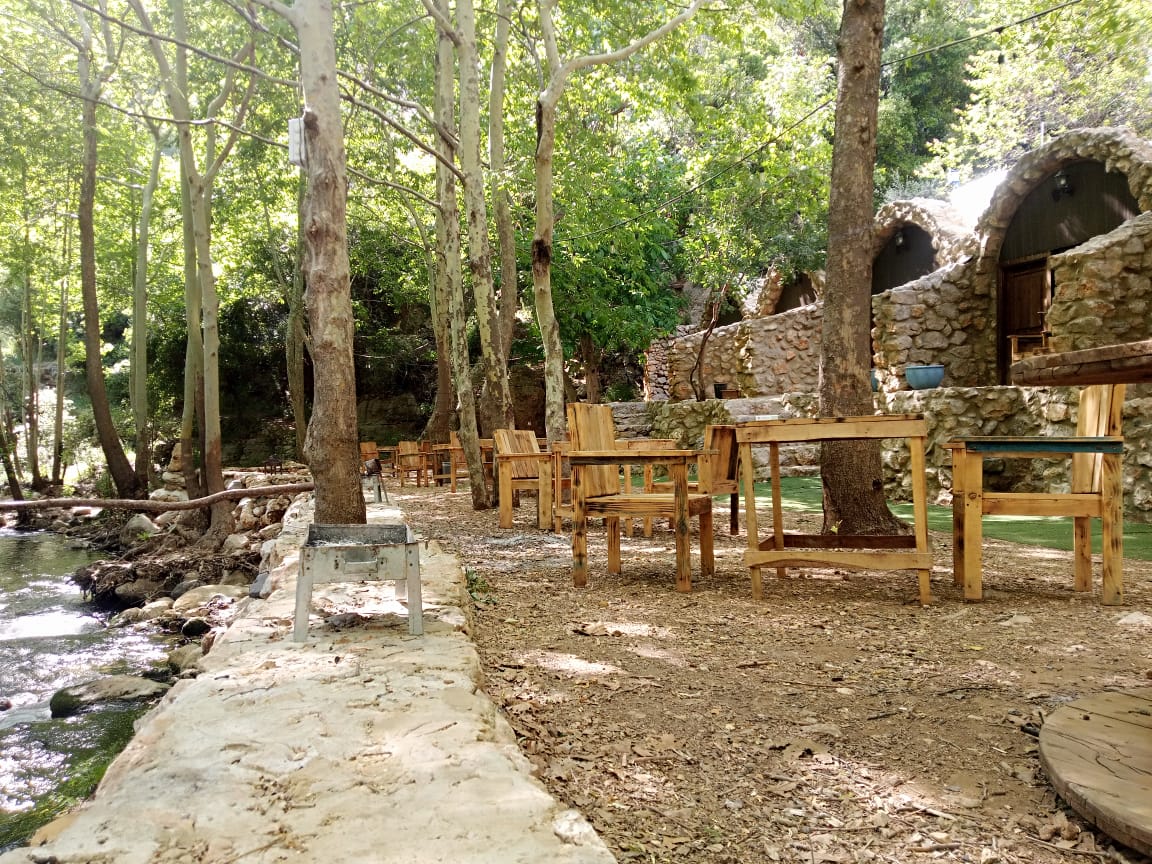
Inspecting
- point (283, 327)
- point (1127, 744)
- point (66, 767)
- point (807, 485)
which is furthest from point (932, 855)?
point (283, 327)

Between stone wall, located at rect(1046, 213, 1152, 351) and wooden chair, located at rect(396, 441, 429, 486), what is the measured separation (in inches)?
398

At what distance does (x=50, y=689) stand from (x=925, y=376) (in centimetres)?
1006

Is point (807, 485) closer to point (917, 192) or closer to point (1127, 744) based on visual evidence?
point (1127, 744)

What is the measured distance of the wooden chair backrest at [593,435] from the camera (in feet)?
17.7

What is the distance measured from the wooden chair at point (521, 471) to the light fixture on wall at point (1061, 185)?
9427mm

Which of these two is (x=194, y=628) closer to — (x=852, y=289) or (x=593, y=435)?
(x=593, y=435)

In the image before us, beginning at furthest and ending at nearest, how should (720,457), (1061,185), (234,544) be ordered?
(1061,185), (234,544), (720,457)

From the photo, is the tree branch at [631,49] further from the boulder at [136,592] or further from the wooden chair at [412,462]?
the wooden chair at [412,462]

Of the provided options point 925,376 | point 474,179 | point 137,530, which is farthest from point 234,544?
point 925,376

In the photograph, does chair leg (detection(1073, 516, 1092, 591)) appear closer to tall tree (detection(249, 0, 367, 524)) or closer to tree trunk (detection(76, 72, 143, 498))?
tall tree (detection(249, 0, 367, 524))

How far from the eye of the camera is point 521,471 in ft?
26.6

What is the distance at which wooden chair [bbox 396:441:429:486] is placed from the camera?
1438 cm

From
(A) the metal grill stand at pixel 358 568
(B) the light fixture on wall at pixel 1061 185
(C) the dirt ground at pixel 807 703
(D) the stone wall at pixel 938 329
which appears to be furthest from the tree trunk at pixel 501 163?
(B) the light fixture on wall at pixel 1061 185

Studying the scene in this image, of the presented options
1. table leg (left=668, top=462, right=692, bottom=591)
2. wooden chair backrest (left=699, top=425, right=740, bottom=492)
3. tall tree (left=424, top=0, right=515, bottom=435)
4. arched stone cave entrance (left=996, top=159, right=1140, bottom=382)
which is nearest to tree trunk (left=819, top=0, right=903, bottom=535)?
wooden chair backrest (left=699, top=425, right=740, bottom=492)
